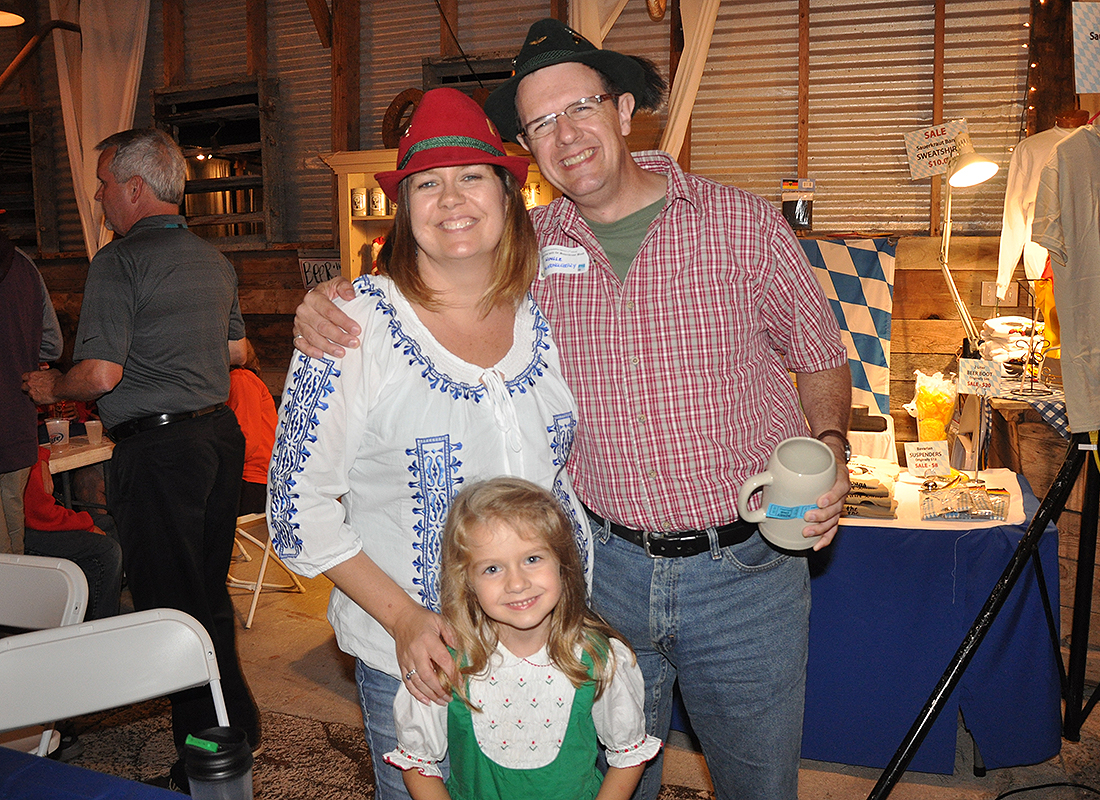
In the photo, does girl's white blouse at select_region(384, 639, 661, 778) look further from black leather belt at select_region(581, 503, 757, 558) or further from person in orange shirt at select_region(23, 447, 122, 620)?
person in orange shirt at select_region(23, 447, 122, 620)

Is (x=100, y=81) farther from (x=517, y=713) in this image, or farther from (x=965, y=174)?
(x=517, y=713)

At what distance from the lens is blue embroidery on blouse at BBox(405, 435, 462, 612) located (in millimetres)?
1291

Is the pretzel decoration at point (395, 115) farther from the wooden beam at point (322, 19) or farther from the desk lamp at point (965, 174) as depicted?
the desk lamp at point (965, 174)

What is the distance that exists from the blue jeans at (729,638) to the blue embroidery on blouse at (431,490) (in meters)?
0.44

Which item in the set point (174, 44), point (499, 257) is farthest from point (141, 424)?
point (174, 44)

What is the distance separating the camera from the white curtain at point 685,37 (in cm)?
488

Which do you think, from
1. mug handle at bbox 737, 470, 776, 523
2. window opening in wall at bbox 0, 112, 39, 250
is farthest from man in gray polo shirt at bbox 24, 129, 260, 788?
window opening in wall at bbox 0, 112, 39, 250

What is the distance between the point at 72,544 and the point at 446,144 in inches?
107

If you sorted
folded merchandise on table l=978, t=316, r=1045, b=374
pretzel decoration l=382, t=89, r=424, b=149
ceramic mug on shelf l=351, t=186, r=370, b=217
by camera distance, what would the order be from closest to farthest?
1. folded merchandise on table l=978, t=316, r=1045, b=374
2. pretzel decoration l=382, t=89, r=424, b=149
3. ceramic mug on shelf l=351, t=186, r=370, b=217

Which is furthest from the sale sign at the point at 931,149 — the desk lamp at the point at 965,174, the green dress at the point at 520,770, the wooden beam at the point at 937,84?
the green dress at the point at 520,770

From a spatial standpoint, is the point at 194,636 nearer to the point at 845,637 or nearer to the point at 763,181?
the point at 845,637

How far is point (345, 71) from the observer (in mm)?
5855

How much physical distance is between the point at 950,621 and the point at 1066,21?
3.76 metres

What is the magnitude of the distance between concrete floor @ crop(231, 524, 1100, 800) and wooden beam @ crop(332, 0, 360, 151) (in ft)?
10.1
